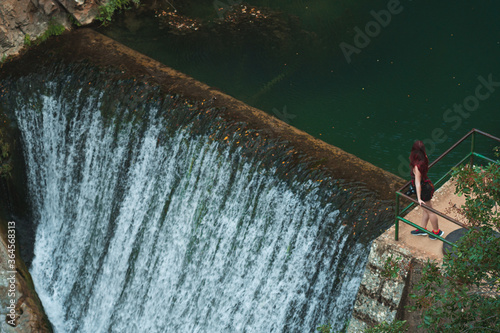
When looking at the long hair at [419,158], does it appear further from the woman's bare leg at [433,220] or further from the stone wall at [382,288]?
the stone wall at [382,288]

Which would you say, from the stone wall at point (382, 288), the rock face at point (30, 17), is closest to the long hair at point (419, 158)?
the stone wall at point (382, 288)

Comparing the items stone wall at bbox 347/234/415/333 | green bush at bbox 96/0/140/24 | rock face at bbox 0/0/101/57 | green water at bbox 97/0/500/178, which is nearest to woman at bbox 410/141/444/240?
stone wall at bbox 347/234/415/333

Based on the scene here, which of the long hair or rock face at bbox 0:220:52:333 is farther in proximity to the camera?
rock face at bbox 0:220:52:333

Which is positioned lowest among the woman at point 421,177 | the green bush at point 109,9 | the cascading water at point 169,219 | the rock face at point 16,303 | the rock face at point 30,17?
the rock face at point 16,303

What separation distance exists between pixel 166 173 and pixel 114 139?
3.84 feet

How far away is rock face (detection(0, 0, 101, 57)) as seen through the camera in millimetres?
11805

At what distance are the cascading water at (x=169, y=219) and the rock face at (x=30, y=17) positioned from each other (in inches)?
46.1

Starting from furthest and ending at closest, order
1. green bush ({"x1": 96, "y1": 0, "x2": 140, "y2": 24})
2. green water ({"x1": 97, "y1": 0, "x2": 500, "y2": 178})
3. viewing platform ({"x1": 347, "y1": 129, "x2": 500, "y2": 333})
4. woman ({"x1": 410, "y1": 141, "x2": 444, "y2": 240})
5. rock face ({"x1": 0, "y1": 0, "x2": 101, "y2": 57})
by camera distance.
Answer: green bush ({"x1": 96, "y1": 0, "x2": 140, "y2": 24}) < rock face ({"x1": 0, "y1": 0, "x2": 101, "y2": 57}) < green water ({"x1": 97, "y1": 0, "x2": 500, "y2": 178}) < woman ({"x1": 410, "y1": 141, "x2": 444, "y2": 240}) < viewing platform ({"x1": 347, "y1": 129, "x2": 500, "y2": 333})

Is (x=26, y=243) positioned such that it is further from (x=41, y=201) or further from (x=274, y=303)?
(x=274, y=303)

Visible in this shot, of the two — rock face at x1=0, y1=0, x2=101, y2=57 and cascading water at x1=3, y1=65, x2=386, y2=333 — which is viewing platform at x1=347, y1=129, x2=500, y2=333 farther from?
rock face at x1=0, y1=0, x2=101, y2=57

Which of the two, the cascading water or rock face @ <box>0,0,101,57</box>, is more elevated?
rock face @ <box>0,0,101,57</box>

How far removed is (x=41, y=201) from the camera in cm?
1123

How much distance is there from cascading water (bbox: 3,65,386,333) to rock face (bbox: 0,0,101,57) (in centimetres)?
117

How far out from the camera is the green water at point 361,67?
11.0 metres
